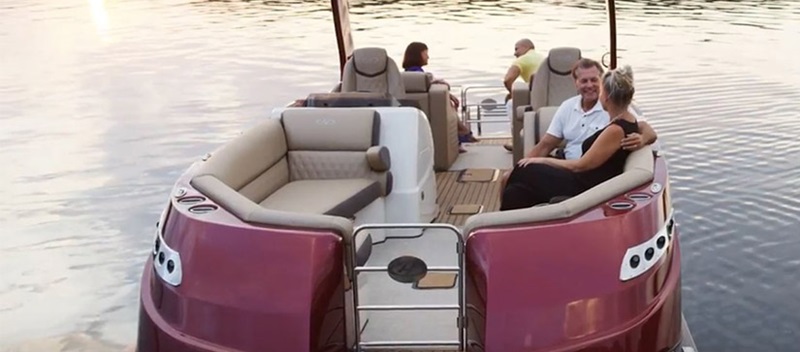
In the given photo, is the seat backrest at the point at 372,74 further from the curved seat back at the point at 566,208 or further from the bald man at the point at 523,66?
the curved seat back at the point at 566,208

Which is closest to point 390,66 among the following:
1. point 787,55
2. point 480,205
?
point 480,205

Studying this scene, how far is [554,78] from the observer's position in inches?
238

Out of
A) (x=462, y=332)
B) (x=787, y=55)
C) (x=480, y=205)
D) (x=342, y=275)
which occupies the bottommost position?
(x=787, y=55)

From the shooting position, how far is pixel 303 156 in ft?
15.0

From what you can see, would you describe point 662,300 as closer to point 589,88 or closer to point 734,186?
point 589,88

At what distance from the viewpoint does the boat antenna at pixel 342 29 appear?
273 inches

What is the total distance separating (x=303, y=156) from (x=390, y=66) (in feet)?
6.27

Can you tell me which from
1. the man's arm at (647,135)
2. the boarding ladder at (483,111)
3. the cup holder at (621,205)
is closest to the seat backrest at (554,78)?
the boarding ladder at (483,111)

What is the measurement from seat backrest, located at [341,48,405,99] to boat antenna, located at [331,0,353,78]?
1.67 ft

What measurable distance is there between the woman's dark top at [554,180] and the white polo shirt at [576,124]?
323mm

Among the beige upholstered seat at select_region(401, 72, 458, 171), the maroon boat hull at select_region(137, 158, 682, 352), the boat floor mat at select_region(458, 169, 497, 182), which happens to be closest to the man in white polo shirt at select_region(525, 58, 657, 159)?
the maroon boat hull at select_region(137, 158, 682, 352)

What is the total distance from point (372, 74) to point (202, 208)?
3.35m

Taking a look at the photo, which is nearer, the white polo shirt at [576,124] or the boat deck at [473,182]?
the white polo shirt at [576,124]

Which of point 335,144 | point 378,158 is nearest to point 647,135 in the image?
point 378,158
